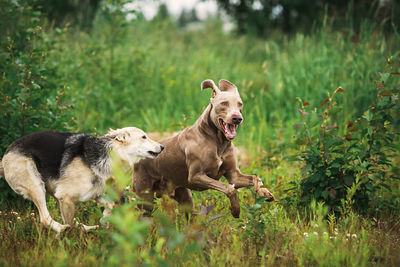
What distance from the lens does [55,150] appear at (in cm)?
370

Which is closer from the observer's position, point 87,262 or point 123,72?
point 87,262

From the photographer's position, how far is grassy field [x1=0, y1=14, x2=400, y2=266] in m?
2.93

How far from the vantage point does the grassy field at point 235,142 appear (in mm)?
2934

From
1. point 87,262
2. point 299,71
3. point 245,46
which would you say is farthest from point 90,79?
point 245,46

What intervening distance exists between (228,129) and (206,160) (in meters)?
0.35

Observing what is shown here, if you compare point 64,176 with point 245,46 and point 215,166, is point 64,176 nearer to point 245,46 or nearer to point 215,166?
point 215,166

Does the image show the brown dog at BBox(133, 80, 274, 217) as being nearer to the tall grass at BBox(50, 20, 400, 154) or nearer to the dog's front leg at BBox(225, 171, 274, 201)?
the dog's front leg at BBox(225, 171, 274, 201)

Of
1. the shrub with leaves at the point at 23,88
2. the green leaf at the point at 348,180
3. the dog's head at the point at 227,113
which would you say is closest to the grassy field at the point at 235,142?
the green leaf at the point at 348,180

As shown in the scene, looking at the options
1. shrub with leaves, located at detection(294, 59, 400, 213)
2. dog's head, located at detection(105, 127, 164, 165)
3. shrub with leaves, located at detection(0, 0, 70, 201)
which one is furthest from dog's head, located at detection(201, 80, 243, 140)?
shrub with leaves, located at detection(0, 0, 70, 201)

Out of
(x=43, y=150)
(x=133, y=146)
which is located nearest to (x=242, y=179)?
(x=133, y=146)

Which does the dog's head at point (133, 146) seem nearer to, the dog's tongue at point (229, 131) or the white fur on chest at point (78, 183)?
the white fur on chest at point (78, 183)

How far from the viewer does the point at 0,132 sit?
179 inches

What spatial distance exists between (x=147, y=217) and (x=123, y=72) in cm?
468

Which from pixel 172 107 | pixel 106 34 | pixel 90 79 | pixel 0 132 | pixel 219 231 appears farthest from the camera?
pixel 172 107
